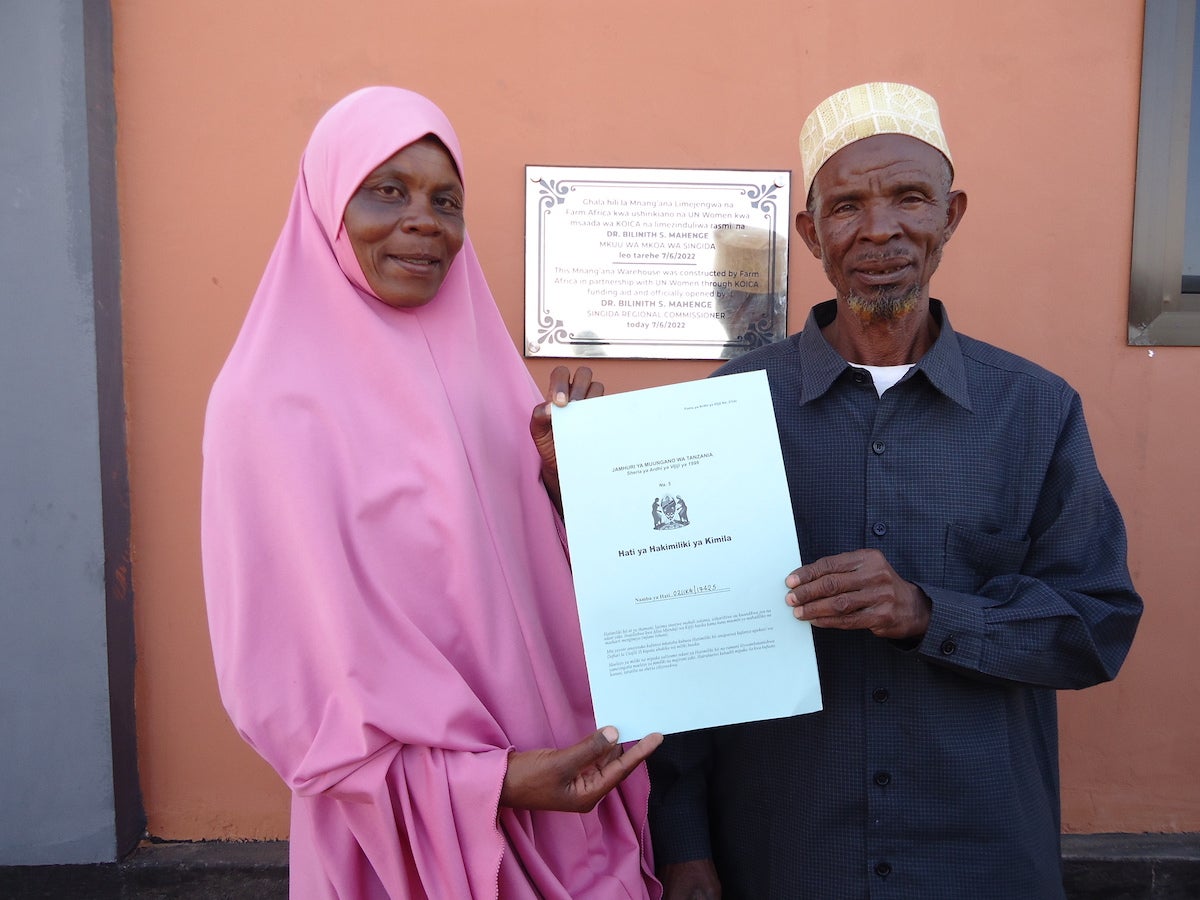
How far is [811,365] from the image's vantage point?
5.82 ft

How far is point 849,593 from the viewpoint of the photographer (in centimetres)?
145

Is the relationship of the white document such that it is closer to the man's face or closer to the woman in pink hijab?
the woman in pink hijab

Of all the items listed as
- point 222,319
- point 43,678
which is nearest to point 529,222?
point 222,319

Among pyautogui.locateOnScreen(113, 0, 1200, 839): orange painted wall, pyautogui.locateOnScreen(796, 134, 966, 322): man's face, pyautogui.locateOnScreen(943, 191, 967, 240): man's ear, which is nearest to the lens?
pyautogui.locateOnScreen(796, 134, 966, 322): man's face

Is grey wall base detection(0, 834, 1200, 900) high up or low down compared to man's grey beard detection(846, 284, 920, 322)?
down

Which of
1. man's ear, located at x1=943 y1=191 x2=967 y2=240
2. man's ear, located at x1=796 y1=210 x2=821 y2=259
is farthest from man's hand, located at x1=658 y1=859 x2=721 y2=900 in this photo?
man's ear, located at x1=943 y1=191 x2=967 y2=240

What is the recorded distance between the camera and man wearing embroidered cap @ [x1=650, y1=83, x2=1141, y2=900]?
62.1 inches

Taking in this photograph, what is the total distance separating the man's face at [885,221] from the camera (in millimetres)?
1685

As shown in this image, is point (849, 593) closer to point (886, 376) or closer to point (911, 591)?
point (911, 591)

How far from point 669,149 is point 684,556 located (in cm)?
179

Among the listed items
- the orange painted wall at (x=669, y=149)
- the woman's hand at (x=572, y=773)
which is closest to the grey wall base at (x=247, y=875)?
the orange painted wall at (x=669, y=149)

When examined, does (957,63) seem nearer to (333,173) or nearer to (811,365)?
(811,365)

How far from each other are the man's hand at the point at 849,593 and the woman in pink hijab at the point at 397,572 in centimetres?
35

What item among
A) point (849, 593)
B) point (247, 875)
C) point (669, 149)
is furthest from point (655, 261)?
point (247, 875)
